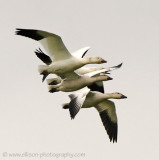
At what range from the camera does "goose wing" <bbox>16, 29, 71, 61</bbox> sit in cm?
1936

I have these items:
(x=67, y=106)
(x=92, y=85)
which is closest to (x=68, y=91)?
(x=67, y=106)

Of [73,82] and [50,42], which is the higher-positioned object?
Answer: [50,42]

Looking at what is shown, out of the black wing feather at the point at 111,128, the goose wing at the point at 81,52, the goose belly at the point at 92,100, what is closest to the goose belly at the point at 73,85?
the goose belly at the point at 92,100

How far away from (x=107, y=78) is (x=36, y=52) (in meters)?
2.09

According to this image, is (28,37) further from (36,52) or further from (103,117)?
(103,117)

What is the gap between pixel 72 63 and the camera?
65.5 ft

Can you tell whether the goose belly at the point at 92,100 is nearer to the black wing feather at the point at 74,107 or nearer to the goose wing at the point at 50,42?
the black wing feather at the point at 74,107

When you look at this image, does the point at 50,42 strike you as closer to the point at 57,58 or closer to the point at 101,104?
the point at 57,58

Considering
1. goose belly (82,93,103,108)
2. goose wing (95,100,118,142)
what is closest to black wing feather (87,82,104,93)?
goose wing (95,100,118,142)

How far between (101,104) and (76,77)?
152 centimetres

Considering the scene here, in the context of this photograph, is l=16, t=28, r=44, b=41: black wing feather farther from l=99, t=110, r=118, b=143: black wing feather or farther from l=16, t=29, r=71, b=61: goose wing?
l=99, t=110, r=118, b=143: black wing feather

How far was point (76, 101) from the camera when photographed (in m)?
19.7

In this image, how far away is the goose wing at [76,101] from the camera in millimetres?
19231

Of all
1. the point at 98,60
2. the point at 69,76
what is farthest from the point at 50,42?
the point at 98,60
